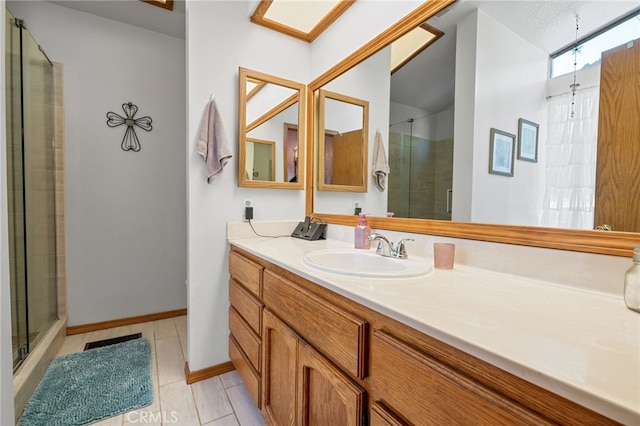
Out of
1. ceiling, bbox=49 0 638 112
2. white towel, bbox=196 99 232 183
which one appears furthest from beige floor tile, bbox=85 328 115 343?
ceiling, bbox=49 0 638 112

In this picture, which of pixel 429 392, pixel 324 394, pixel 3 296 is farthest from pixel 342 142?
pixel 3 296

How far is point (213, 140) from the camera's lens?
1.61 meters

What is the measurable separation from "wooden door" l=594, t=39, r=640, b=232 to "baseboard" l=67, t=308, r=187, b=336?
9.54ft

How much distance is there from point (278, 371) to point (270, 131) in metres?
1.40

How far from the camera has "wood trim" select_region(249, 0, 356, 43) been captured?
1.62 m

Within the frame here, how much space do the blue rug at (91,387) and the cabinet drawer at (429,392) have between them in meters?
1.51

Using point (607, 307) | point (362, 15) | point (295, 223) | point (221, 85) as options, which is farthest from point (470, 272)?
point (221, 85)

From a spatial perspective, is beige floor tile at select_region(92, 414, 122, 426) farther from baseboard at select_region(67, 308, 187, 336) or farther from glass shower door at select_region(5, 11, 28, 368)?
baseboard at select_region(67, 308, 187, 336)

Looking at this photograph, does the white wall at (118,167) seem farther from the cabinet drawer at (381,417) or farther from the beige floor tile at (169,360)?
the cabinet drawer at (381,417)

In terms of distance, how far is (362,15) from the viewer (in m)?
1.53

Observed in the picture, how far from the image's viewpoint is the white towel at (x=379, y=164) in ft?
4.74

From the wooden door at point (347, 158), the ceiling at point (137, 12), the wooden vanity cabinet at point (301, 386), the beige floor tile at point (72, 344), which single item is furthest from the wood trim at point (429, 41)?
the beige floor tile at point (72, 344)

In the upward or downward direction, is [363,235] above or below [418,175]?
below

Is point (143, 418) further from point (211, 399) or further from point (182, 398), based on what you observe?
point (211, 399)
